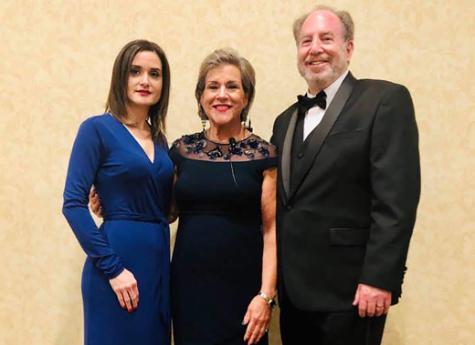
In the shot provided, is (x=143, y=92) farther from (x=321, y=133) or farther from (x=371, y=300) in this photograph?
(x=371, y=300)

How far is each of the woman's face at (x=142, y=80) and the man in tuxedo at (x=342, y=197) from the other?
52 cm

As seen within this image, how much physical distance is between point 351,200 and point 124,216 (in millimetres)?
731

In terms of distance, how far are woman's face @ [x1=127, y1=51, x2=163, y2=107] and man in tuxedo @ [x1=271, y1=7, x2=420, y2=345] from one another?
52 cm

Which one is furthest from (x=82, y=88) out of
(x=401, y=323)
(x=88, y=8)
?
(x=401, y=323)

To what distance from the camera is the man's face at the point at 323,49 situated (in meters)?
1.49

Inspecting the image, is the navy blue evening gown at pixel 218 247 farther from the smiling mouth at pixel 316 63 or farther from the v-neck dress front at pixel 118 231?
the smiling mouth at pixel 316 63

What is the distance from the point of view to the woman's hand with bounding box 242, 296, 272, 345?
149 centimetres

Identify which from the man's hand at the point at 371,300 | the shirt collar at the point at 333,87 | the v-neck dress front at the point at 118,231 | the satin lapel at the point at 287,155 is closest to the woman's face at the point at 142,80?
the v-neck dress front at the point at 118,231

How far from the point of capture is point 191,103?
205 cm

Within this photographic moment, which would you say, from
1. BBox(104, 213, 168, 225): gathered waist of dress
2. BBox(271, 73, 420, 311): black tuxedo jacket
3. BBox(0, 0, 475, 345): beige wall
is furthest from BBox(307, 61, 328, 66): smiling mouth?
BBox(104, 213, 168, 225): gathered waist of dress

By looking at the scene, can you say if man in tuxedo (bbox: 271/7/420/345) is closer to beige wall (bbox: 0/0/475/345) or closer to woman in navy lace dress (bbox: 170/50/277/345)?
woman in navy lace dress (bbox: 170/50/277/345)

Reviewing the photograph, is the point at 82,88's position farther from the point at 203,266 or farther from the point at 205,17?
the point at 203,266

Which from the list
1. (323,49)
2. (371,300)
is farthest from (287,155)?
(371,300)

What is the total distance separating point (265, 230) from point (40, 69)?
1299 mm
